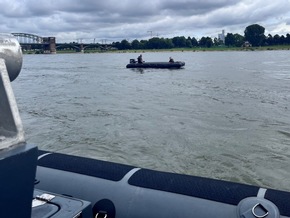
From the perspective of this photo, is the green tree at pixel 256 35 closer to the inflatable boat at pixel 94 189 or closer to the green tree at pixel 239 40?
the green tree at pixel 239 40

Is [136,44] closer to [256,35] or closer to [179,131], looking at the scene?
[256,35]

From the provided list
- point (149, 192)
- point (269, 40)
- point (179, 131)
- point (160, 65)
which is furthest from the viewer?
point (269, 40)

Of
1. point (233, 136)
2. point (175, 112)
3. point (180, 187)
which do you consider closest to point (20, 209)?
point (180, 187)

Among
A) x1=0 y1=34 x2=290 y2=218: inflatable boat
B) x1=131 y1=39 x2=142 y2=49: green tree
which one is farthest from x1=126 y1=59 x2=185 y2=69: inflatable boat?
x1=131 y1=39 x2=142 y2=49: green tree

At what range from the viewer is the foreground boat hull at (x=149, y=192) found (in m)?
2.61

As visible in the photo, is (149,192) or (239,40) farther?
(239,40)

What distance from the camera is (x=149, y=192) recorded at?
2.83 meters

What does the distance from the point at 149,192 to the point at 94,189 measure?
521 millimetres

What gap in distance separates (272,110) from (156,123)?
4716 mm

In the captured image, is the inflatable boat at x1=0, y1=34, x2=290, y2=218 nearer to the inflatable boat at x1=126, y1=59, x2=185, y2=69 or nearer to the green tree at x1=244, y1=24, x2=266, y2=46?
the inflatable boat at x1=126, y1=59, x2=185, y2=69

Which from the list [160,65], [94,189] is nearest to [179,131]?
[94,189]

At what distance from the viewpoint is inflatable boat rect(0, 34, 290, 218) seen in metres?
1.36

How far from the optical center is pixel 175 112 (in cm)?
1230

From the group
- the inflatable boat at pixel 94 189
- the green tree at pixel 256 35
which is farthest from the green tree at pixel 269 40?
the inflatable boat at pixel 94 189
